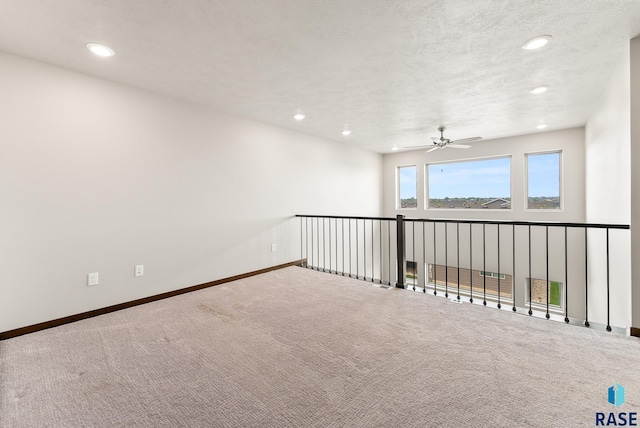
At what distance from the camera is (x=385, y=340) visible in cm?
240

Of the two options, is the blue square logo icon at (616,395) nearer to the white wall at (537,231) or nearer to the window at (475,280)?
the white wall at (537,231)

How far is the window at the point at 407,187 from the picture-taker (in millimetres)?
7543

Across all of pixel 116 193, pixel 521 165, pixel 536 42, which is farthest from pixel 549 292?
pixel 116 193

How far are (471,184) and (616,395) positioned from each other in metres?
5.69

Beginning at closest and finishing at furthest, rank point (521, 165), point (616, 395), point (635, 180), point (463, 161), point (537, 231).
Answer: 1. point (616, 395)
2. point (635, 180)
3. point (537, 231)
4. point (521, 165)
5. point (463, 161)

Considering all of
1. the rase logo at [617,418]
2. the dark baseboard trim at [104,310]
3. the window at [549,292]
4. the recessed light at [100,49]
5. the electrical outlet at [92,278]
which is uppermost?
the recessed light at [100,49]

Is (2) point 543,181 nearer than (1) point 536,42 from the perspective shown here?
No

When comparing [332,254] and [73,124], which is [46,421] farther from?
[332,254]

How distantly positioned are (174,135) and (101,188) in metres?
1.03

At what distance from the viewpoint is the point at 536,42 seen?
2.41 m

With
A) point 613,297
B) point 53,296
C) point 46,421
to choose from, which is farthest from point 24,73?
point 613,297

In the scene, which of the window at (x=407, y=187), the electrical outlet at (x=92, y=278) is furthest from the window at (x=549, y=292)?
the electrical outlet at (x=92, y=278)

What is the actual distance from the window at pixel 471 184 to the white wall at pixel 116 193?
13.7ft

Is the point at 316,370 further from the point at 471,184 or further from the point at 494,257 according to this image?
the point at 471,184
